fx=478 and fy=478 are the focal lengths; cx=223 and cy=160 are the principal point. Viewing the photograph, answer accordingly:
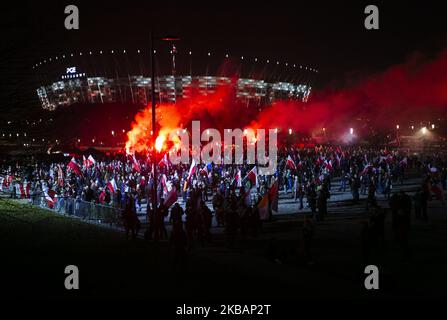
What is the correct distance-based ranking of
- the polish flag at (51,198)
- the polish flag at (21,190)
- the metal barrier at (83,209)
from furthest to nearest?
1. the polish flag at (21,190)
2. the polish flag at (51,198)
3. the metal barrier at (83,209)

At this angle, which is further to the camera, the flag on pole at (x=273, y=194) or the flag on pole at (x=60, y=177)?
the flag on pole at (x=60, y=177)

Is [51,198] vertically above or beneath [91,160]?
beneath

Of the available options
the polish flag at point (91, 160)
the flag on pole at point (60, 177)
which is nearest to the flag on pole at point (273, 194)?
the flag on pole at point (60, 177)

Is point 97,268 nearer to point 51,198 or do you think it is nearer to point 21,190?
point 51,198

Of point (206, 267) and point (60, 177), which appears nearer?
point (206, 267)

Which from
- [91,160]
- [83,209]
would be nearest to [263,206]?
[83,209]

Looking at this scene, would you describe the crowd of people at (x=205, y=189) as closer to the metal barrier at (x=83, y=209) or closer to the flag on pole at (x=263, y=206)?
the flag on pole at (x=263, y=206)

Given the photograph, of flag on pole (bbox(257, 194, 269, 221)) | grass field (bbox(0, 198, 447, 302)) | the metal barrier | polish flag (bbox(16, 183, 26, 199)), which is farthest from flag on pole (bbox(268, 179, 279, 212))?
polish flag (bbox(16, 183, 26, 199))

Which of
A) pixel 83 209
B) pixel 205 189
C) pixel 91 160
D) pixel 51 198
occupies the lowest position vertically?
pixel 83 209

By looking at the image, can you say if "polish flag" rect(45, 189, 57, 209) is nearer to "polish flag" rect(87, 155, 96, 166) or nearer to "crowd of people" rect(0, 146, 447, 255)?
"crowd of people" rect(0, 146, 447, 255)

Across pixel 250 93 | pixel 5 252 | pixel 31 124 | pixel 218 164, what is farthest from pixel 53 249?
pixel 250 93

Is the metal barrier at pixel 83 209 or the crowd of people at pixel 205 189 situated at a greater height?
the crowd of people at pixel 205 189
